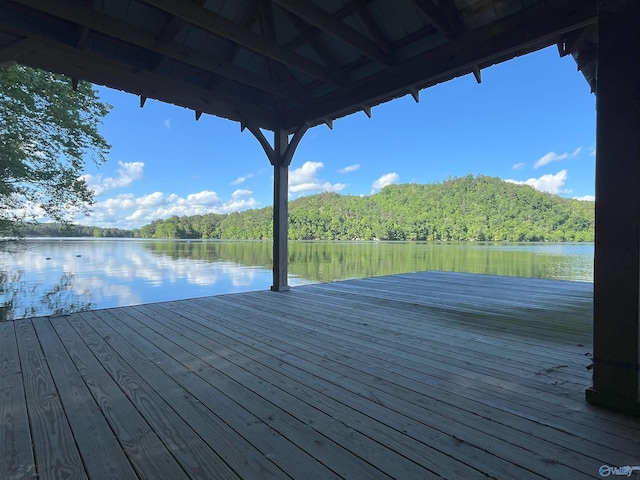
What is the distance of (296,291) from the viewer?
5.08 meters

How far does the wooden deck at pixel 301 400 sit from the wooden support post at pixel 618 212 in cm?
20

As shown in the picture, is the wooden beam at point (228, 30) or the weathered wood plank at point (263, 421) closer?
the weathered wood plank at point (263, 421)

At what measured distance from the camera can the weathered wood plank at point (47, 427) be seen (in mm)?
1175

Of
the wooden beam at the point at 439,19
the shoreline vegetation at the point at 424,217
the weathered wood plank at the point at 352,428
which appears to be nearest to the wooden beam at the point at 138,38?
the wooden beam at the point at 439,19

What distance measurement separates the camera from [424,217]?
119 feet

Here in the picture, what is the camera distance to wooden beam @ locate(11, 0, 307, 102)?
243cm

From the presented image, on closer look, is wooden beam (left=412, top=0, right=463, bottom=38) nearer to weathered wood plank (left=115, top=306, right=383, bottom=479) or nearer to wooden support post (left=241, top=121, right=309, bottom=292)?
wooden support post (left=241, top=121, right=309, bottom=292)

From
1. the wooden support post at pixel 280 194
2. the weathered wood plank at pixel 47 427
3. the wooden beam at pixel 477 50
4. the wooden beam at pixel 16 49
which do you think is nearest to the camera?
the weathered wood plank at pixel 47 427

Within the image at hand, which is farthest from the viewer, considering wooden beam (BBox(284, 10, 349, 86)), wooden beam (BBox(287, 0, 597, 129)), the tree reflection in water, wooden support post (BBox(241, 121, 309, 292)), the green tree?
the green tree

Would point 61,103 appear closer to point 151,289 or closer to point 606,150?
point 151,289

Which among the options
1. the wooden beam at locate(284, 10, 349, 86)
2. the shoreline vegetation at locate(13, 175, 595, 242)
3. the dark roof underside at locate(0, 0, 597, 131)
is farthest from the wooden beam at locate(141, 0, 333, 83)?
the shoreline vegetation at locate(13, 175, 595, 242)

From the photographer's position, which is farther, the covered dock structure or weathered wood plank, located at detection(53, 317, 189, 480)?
the covered dock structure

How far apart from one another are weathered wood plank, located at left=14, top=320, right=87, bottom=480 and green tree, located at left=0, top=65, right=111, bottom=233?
7.47m

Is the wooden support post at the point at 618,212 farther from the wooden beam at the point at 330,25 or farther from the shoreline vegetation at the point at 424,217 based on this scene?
the shoreline vegetation at the point at 424,217
